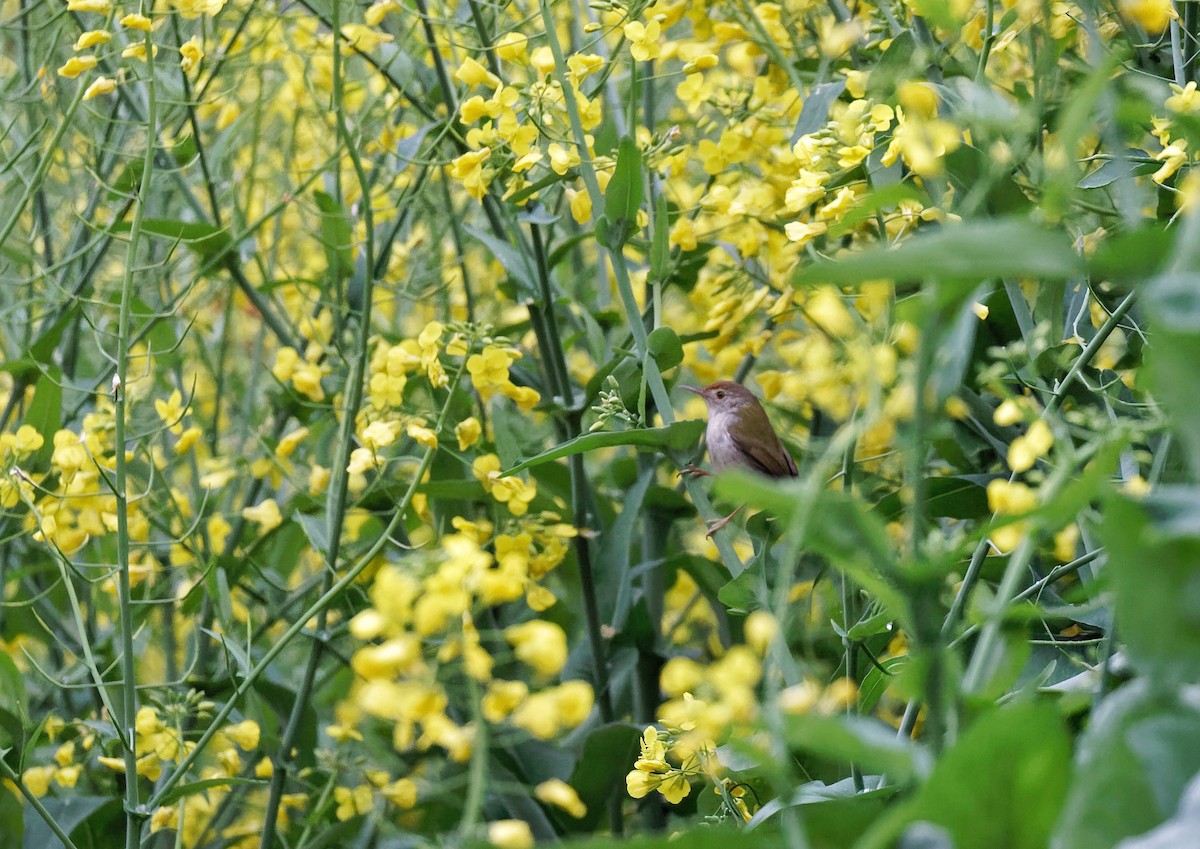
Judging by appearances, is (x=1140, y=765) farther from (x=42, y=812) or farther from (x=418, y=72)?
(x=418, y=72)

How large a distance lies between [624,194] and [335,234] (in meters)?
0.54

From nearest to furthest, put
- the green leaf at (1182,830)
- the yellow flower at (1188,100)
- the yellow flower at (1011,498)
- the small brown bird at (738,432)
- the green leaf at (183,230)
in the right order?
the green leaf at (1182,830) < the yellow flower at (1011,498) < the yellow flower at (1188,100) < the green leaf at (183,230) < the small brown bird at (738,432)

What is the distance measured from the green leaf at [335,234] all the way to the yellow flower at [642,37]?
493 mm

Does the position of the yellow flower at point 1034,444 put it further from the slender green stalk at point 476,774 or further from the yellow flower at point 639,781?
the yellow flower at point 639,781

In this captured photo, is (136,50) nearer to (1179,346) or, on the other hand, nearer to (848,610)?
(848,610)

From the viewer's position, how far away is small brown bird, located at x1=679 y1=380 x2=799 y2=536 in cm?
177

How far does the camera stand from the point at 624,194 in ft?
3.76

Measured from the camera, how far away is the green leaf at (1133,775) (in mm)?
476

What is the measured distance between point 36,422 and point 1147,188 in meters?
1.24

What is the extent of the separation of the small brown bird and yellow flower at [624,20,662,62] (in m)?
0.63

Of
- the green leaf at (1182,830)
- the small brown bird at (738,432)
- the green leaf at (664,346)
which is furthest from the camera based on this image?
the small brown bird at (738,432)

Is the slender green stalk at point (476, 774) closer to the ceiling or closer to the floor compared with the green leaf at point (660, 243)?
closer to the ceiling

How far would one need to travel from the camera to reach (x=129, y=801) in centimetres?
104

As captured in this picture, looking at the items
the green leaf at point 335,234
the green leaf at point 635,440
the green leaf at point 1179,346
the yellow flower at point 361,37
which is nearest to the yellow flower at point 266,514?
the green leaf at point 335,234
